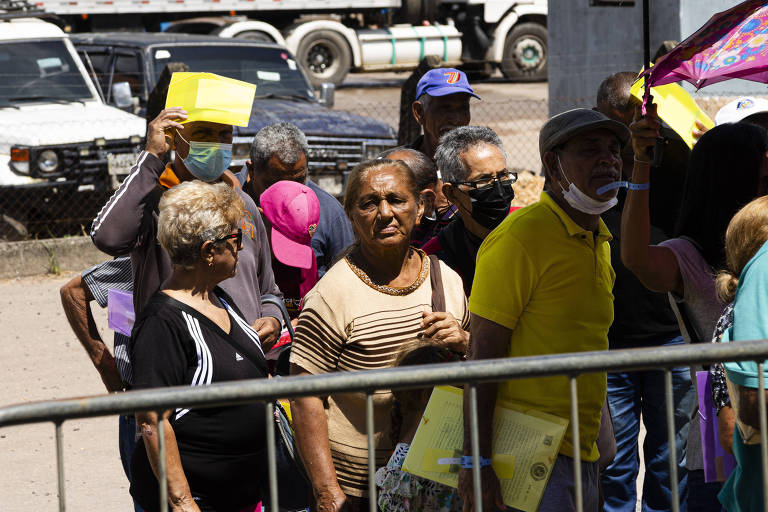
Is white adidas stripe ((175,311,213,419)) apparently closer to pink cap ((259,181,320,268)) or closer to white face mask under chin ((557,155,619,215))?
white face mask under chin ((557,155,619,215))

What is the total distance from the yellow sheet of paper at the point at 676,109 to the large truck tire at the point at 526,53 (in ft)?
62.9

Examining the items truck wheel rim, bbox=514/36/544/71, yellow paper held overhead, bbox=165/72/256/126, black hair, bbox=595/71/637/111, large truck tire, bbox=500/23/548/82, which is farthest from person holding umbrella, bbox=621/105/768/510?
truck wheel rim, bbox=514/36/544/71

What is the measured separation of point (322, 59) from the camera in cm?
2272

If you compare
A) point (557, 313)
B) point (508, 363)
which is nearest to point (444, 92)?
point (557, 313)

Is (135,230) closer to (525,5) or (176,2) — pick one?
(176,2)

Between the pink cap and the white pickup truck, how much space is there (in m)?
6.38

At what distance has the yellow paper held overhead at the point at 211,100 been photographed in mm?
4344

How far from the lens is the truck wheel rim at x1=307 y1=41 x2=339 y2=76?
74.2 ft

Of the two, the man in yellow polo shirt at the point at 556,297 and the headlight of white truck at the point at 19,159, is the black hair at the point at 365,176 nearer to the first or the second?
the man in yellow polo shirt at the point at 556,297

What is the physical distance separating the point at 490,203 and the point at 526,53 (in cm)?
2081

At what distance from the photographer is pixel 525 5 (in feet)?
77.4

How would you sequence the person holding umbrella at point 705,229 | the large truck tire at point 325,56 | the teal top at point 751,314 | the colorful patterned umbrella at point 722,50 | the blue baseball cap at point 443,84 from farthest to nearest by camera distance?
the large truck tire at point 325,56 < the blue baseball cap at point 443,84 < the colorful patterned umbrella at point 722,50 < the person holding umbrella at point 705,229 < the teal top at point 751,314

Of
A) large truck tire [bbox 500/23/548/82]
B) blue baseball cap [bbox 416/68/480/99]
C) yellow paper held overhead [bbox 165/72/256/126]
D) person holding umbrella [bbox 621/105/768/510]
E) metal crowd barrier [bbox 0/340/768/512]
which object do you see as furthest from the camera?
large truck tire [bbox 500/23/548/82]

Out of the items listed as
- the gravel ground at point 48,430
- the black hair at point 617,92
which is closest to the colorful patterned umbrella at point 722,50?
the black hair at point 617,92
